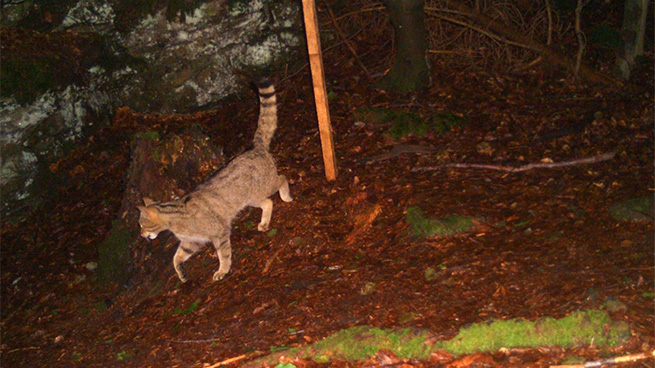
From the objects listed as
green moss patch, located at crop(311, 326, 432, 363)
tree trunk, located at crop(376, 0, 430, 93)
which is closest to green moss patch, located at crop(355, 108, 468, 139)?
tree trunk, located at crop(376, 0, 430, 93)

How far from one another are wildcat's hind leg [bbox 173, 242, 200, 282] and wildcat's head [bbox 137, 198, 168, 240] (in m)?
0.46

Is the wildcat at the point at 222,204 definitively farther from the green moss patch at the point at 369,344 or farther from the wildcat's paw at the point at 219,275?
the green moss patch at the point at 369,344

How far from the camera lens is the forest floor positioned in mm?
4711

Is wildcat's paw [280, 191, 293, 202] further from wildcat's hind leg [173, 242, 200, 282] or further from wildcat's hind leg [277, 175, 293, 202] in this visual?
wildcat's hind leg [173, 242, 200, 282]

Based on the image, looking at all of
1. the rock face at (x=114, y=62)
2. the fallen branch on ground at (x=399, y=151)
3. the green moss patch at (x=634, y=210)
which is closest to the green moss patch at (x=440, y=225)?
the green moss patch at (x=634, y=210)

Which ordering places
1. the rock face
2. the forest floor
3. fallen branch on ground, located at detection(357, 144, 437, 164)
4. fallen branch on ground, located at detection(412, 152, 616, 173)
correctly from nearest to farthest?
the forest floor
fallen branch on ground, located at detection(412, 152, 616, 173)
fallen branch on ground, located at detection(357, 144, 437, 164)
the rock face

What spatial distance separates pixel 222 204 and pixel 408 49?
409 centimetres

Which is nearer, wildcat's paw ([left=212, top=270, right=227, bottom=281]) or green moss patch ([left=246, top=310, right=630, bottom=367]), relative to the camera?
green moss patch ([left=246, top=310, right=630, bottom=367])

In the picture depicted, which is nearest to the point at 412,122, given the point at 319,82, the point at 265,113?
the point at 319,82

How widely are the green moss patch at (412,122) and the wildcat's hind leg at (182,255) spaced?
3.29m

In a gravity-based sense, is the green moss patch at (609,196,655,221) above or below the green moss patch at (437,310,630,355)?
above

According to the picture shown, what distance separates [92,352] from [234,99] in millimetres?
5438

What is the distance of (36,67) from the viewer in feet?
29.4

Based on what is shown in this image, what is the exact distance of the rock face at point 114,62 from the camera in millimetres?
8922
